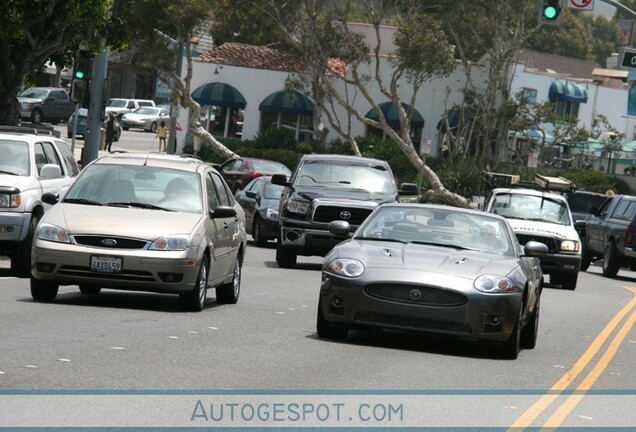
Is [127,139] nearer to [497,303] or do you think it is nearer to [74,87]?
[74,87]

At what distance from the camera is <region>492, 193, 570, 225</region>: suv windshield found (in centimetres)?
2705

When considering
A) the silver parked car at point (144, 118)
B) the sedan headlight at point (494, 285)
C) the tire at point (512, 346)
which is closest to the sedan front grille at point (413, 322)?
the sedan headlight at point (494, 285)

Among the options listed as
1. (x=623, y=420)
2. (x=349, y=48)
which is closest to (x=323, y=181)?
(x=623, y=420)

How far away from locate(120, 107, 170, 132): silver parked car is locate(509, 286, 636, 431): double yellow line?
67.2 metres

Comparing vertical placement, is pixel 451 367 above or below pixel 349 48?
below

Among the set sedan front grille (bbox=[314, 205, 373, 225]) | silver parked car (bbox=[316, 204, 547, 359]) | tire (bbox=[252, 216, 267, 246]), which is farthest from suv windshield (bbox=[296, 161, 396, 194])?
silver parked car (bbox=[316, 204, 547, 359])

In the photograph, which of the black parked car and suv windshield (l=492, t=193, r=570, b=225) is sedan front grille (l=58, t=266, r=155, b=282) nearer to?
suv windshield (l=492, t=193, r=570, b=225)

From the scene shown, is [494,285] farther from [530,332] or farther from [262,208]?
[262,208]

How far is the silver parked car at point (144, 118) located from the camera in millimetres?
84562

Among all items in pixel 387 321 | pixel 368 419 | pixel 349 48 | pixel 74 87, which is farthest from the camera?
pixel 349 48

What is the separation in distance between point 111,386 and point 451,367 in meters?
3.68

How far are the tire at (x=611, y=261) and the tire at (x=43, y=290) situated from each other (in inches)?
750

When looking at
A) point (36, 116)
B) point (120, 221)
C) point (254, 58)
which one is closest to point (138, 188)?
point (120, 221)

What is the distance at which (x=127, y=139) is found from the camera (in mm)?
77938
